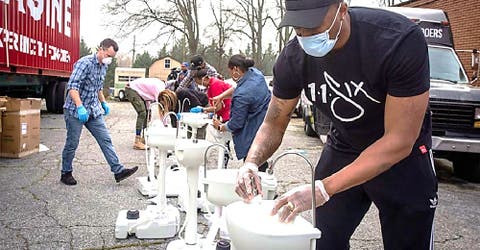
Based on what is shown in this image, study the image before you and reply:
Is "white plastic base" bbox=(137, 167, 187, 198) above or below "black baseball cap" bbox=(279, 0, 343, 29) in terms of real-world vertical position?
below

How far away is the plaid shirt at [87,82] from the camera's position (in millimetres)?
5250

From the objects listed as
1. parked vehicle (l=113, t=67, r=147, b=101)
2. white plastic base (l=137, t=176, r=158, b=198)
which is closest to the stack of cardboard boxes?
white plastic base (l=137, t=176, r=158, b=198)

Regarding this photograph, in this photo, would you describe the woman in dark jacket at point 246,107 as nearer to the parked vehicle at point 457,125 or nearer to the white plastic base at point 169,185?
the white plastic base at point 169,185

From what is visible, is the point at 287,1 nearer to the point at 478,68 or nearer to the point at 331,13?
the point at 331,13

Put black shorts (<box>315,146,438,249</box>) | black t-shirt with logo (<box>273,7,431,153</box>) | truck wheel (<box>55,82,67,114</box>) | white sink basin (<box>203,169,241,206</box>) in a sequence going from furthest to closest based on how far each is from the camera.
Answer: truck wheel (<box>55,82,67,114</box>)
white sink basin (<box>203,169,241,206</box>)
black shorts (<box>315,146,438,249</box>)
black t-shirt with logo (<box>273,7,431,153</box>)

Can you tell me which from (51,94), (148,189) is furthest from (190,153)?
(51,94)

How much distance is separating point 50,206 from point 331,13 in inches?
154

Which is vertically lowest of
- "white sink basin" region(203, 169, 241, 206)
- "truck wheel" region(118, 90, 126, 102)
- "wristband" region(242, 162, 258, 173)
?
"truck wheel" region(118, 90, 126, 102)

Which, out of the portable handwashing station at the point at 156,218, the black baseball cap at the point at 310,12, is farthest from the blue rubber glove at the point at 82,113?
the black baseball cap at the point at 310,12

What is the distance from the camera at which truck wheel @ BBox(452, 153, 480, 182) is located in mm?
6664

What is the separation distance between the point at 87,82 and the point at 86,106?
0.29 m

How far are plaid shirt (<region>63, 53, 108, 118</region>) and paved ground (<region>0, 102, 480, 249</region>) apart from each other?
969 millimetres

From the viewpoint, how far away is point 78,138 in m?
5.45

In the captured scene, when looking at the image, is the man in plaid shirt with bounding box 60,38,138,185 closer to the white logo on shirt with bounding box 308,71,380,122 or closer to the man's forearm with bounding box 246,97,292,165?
the man's forearm with bounding box 246,97,292,165
